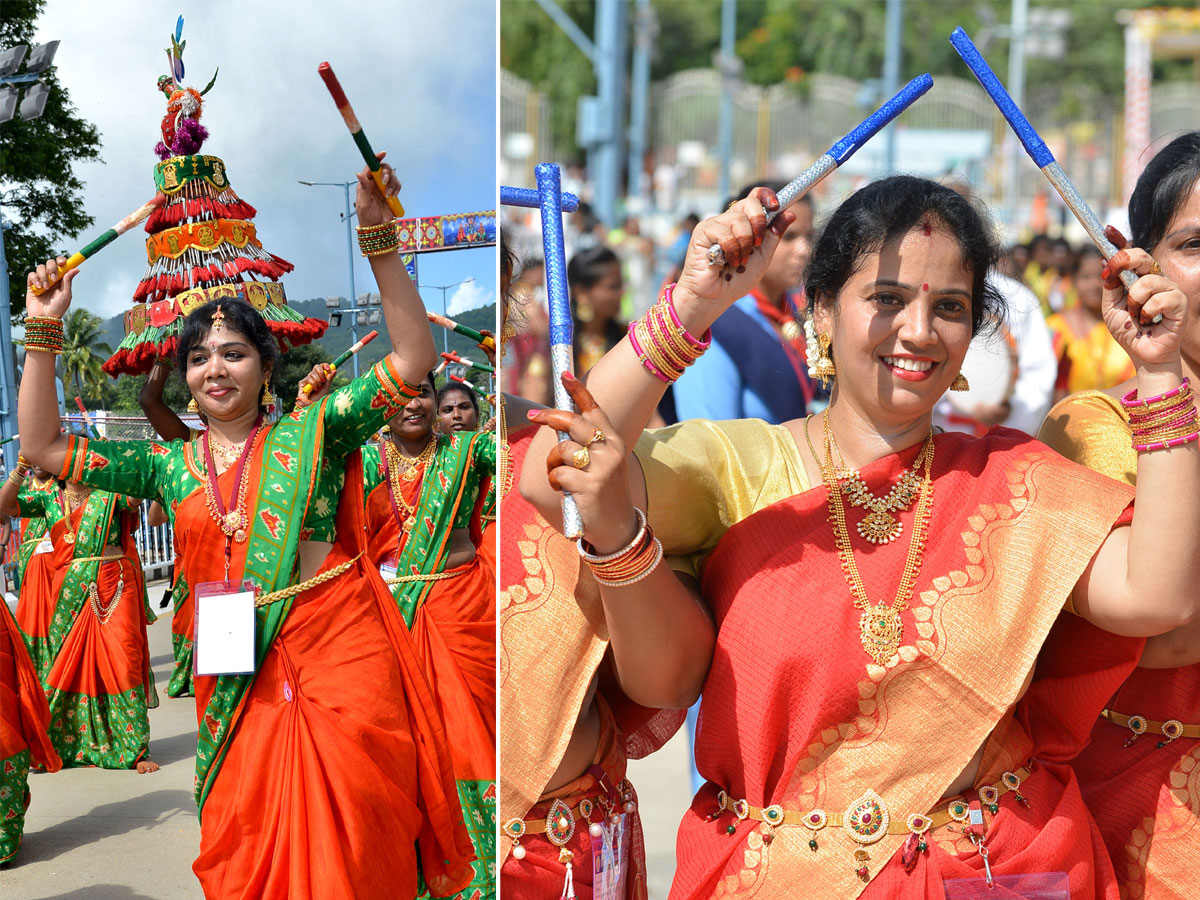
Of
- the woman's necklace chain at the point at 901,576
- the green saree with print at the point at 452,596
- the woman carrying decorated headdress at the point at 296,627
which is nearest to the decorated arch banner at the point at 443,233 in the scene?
the woman carrying decorated headdress at the point at 296,627

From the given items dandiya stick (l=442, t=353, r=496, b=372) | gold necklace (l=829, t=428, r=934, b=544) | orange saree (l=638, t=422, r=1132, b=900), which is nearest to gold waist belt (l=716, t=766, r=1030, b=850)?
orange saree (l=638, t=422, r=1132, b=900)

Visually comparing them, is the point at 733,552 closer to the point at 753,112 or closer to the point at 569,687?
the point at 569,687

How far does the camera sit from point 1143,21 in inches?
1107

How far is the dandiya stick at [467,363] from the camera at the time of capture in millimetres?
1989

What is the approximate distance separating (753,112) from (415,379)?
1165 inches

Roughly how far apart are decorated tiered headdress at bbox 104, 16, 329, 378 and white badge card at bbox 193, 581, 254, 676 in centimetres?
39

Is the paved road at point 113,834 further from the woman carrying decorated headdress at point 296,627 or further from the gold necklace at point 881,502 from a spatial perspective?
the gold necklace at point 881,502

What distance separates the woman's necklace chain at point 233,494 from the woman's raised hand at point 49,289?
0.34 metres

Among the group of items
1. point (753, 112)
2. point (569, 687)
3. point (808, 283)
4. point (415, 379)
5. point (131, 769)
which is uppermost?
point (753, 112)

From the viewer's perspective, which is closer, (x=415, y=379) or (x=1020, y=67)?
(x=415, y=379)

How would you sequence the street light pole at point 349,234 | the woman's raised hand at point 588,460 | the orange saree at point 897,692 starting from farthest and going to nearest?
1. the street light pole at point 349,234
2. the orange saree at point 897,692
3. the woman's raised hand at point 588,460

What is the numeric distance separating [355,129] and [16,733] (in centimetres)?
100

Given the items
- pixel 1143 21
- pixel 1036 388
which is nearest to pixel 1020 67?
pixel 1143 21

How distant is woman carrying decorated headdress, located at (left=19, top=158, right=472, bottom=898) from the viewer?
203cm
